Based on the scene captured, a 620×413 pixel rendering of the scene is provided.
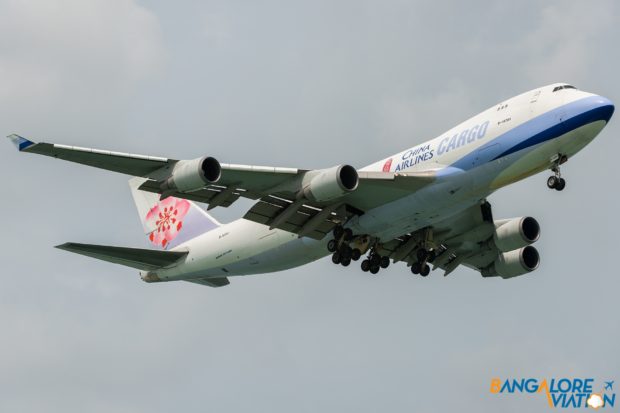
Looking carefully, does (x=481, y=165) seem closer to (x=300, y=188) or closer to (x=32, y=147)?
(x=300, y=188)

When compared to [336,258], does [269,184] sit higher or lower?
higher

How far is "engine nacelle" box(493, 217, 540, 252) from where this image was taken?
4444 cm

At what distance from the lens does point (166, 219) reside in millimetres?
51844

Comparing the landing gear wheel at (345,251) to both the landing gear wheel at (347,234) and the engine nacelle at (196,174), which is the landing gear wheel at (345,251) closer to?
the landing gear wheel at (347,234)

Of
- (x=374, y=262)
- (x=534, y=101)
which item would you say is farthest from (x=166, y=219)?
(x=534, y=101)

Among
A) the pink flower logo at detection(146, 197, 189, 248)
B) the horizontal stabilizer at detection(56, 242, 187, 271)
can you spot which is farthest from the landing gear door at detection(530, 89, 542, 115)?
the pink flower logo at detection(146, 197, 189, 248)

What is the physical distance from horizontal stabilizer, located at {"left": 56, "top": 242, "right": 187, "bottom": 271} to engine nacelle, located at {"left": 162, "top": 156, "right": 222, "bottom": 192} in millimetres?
7854

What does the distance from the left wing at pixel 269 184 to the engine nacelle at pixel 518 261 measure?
8971 millimetres

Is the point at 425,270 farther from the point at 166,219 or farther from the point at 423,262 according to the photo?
the point at 166,219

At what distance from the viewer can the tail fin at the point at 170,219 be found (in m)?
49.0

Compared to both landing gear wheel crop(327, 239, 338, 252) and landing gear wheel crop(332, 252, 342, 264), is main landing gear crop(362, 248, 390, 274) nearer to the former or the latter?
landing gear wheel crop(332, 252, 342, 264)

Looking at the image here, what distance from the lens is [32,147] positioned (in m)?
36.2

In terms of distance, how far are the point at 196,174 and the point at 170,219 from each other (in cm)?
1505

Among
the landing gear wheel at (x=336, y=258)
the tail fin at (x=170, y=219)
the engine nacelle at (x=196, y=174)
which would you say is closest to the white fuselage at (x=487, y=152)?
the landing gear wheel at (x=336, y=258)
